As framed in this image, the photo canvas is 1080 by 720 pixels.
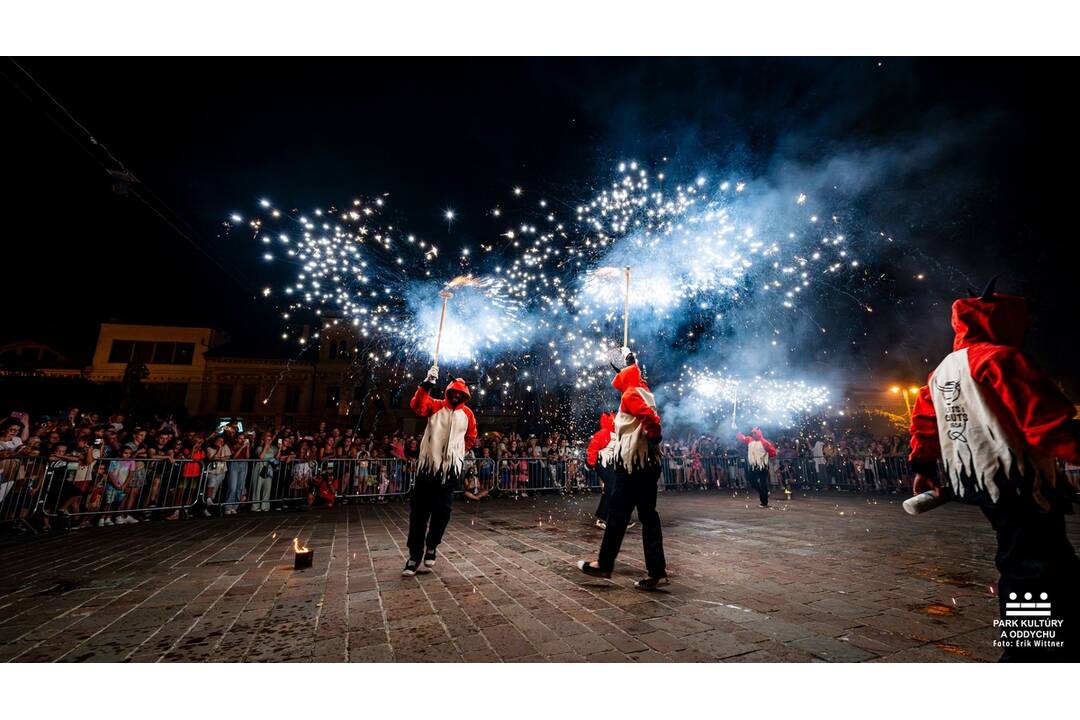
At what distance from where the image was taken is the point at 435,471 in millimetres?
4312

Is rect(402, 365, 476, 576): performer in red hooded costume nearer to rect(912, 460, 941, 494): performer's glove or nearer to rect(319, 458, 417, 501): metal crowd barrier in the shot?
rect(912, 460, 941, 494): performer's glove

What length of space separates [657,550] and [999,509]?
2137mm

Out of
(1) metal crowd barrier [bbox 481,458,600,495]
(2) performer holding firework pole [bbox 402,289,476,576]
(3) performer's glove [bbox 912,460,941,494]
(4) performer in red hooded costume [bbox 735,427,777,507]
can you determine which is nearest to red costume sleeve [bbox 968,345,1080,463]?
(3) performer's glove [bbox 912,460,941,494]

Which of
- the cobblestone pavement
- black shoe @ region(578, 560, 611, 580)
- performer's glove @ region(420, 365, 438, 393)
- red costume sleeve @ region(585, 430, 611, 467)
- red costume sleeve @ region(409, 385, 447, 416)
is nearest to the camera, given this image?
the cobblestone pavement

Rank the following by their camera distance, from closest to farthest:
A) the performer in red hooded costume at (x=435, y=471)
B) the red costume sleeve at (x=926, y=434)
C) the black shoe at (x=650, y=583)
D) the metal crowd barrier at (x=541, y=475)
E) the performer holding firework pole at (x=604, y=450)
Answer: the red costume sleeve at (x=926, y=434)
the black shoe at (x=650, y=583)
the performer in red hooded costume at (x=435, y=471)
the performer holding firework pole at (x=604, y=450)
the metal crowd barrier at (x=541, y=475)

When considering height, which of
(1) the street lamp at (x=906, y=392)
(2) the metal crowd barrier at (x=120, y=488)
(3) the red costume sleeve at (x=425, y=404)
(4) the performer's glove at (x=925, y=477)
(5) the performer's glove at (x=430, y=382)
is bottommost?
(2) the metal crowd barrier at (x=120, y=488)

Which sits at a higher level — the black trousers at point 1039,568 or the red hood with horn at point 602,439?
the red hood with horn at point 602,439

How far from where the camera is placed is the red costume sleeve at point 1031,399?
6.29ft

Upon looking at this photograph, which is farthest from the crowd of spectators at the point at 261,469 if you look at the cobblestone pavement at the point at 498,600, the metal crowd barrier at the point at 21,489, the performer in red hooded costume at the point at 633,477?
the performer in red hooded costume at the point at 633,477

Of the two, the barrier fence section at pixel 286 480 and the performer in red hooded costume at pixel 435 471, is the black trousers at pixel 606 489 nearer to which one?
the barrier fence section at pixel 286 480

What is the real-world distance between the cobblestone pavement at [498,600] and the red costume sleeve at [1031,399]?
1263mm

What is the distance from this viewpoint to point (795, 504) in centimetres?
1065

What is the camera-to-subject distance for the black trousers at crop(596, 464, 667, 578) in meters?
3.62

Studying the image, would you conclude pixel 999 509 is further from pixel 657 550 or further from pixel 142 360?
pixel 142 360
